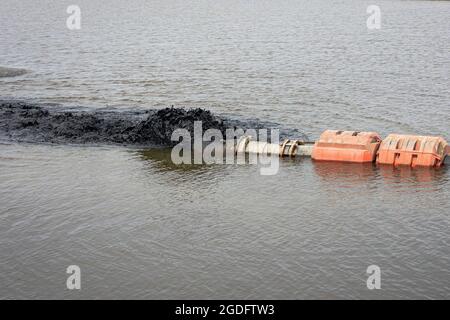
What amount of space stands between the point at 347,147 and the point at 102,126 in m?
10.2

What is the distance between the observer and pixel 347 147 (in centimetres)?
2195

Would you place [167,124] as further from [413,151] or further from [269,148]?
[413,151]

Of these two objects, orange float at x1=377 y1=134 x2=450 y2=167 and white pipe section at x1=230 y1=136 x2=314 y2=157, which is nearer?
orange float at x1=377 y1=134 x2=450 y2=167

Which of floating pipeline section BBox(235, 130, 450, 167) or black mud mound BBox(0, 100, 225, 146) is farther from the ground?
black mud mound BBox(0, 100, 225, 146)

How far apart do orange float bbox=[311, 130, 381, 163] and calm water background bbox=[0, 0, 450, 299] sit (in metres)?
0.40

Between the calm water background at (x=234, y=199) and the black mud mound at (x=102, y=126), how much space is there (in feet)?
2.98

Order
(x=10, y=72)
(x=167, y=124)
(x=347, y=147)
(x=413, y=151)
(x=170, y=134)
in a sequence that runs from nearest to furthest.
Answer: (x=413, y=151) → (x=347, y=147) → (x=170, y=134) → (x=167, y=124) → (x=10, y=72)

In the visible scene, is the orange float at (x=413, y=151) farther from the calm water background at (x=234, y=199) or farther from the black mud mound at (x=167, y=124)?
the black mud mound at (x=167, y=124)

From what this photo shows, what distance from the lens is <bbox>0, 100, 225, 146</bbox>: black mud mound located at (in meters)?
24.8

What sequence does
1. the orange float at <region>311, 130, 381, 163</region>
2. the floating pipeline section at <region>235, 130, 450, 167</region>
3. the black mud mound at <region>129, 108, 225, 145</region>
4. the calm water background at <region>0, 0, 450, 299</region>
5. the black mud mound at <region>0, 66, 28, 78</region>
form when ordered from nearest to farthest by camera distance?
1. the calm water background at <region>0, 0, 450, 299</region>
2. the floating pipeline section at <region>235, 130, 450, 167</region>
3. the orange float at <region>311, 130, 381, 163</region>
4. the black mud mound at <region>129, 108, 225, 145</region>
5. the black mud mound at <region>0, 66, 28, 78</region>

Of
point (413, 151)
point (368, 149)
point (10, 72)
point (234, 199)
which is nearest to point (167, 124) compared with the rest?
point (234, 199)

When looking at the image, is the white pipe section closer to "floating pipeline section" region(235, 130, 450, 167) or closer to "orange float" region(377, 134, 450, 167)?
"floating pipeline section" region(235, 130, 450, 167)

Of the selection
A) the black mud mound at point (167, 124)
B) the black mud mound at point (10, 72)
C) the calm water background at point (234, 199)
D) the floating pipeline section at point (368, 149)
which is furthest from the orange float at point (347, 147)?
the black mud mound at point (10, 72)

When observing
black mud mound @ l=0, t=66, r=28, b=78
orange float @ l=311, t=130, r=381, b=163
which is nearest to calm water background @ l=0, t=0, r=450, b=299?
orange float @ l=311, t=130, r=381, b=163
